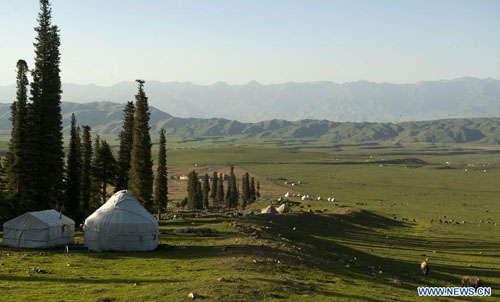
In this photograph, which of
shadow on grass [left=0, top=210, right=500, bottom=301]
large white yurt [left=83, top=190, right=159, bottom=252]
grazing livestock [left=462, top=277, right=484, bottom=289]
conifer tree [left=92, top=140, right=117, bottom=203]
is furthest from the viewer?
conifer tree [left=92, top=140, right=117, bottom=203]

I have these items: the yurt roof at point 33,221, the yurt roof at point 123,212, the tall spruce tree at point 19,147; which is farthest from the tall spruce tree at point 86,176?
the yurt roof at point 123,212

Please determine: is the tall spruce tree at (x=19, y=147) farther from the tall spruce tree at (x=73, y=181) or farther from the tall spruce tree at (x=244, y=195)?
the tall spruce tree at (x=244, y=195)

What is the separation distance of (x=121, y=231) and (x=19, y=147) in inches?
1216

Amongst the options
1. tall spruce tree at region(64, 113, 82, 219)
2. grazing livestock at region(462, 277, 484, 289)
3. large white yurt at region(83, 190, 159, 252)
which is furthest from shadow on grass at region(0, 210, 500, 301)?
tall spruce tree at region(64, 113, 82, 219)

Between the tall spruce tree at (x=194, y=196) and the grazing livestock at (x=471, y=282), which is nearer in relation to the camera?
the grazing livestock at (x=471, y=282)

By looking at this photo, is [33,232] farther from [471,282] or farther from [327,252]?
[471,282]

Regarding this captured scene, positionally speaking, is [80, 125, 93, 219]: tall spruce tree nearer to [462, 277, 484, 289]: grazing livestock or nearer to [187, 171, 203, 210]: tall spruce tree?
[187, 171, 203, 210]: tall spruce tree

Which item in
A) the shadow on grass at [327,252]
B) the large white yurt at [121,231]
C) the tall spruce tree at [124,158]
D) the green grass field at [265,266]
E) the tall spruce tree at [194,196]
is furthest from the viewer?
the tall spruce tree at [194,196]

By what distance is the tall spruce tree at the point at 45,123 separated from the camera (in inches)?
2472

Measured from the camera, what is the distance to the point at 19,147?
2542 inches

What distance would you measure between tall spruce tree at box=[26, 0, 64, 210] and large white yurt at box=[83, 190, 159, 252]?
22879mm

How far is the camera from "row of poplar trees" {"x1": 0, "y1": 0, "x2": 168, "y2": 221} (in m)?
62.6

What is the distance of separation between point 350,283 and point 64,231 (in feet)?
94.1

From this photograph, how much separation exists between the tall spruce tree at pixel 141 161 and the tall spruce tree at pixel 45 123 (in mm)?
10502
